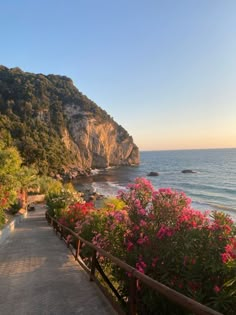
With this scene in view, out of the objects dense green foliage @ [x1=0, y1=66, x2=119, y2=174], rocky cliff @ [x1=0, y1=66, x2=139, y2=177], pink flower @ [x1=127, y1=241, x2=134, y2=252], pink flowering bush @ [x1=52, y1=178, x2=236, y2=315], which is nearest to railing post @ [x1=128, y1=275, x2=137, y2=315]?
pink flowering bush @ [x1=52, y1=178, x2=236, y2=315]

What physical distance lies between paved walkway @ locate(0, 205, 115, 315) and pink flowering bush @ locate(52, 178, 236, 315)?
68cm

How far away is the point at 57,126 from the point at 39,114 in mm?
7121

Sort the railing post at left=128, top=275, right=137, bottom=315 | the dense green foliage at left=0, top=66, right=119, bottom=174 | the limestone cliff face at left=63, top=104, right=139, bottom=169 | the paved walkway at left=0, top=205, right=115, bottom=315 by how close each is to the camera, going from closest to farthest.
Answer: the railing post at left=128, top=275, right=137, bottom=315
the paved walkway at left=0, top=205, right=115, bottom=315
the dense green foliage at left=0, top=66, right=119, bottom=174
the limestone cliff face at left=63, top=104, right=139, bottom=169

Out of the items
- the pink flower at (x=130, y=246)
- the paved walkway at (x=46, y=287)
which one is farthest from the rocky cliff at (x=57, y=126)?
the pink flower at (x=130, y=246)

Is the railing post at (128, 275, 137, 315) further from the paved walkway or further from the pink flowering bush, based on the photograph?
the paved walkway

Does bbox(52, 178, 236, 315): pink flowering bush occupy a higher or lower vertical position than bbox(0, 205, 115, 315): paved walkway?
higher

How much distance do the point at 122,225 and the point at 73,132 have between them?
9699cm

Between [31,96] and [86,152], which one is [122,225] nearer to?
[31,96]

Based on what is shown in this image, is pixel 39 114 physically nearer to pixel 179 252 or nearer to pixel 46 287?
pixel 46 287

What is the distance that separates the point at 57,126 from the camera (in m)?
92.4

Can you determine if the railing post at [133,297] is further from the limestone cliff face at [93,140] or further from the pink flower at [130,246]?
the limestone cliff face at [93,140]

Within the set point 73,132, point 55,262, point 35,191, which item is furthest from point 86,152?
point 55,262

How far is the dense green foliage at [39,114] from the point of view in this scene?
65.6m

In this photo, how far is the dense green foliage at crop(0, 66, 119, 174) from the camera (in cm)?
6562
